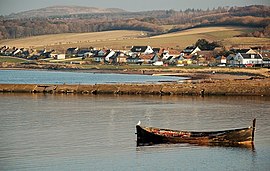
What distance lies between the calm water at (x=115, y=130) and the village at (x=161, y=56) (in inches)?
1225

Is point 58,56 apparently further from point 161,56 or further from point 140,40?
point 140,40

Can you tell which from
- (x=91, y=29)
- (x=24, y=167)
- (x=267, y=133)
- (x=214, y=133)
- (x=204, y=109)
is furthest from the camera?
(x=91, y=29)

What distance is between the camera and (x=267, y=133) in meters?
23.2

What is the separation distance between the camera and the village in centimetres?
6825

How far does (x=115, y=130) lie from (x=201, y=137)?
13.0 ft

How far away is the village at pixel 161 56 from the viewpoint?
68250mm

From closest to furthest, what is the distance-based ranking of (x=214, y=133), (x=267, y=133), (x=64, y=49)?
(x=214, y=133) → (x=267, y=133) → (x=64, y=49)

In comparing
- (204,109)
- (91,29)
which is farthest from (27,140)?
(91,29)

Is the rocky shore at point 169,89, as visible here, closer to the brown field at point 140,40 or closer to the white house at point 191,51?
the white house at point 191,51

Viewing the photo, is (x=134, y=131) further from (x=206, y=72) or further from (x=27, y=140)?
(x=206, y=72)

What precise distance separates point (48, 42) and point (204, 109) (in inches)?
3365

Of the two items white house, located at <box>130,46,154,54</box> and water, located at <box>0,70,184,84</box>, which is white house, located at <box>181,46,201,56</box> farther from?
water, located at <box>0,70,184,84</box>

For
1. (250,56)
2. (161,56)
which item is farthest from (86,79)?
(161,56)

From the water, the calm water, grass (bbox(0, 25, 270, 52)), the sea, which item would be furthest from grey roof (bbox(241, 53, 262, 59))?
the calm water
